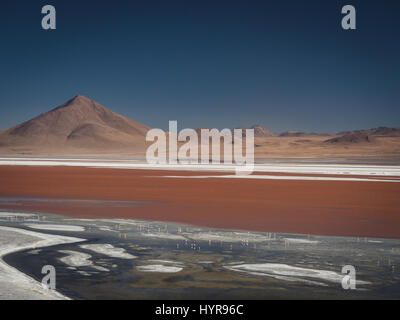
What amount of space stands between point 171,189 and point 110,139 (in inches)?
5976

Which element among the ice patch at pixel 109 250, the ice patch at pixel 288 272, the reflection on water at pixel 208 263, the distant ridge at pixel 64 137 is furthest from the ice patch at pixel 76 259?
the distant ridge at pixel 64 137

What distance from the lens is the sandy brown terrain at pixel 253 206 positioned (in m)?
12.0

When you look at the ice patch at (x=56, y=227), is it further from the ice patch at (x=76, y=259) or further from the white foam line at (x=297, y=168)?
the white foam line at (x=297, y=168)

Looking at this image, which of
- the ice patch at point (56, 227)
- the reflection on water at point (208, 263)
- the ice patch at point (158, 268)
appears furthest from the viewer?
the ice patch at point (56, 227)

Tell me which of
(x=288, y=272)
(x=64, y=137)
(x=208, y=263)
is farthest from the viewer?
(x=64, y=137)

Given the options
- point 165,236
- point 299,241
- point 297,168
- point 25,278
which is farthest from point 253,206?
point 297,168

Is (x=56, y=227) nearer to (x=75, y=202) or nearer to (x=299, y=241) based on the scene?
(x=75, y=202)

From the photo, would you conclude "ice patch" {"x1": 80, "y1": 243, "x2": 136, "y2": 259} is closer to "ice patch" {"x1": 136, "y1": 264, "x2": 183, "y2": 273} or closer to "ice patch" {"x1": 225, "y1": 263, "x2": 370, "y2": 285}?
"ice patch" {"x1": 136, "y1": 264, "x2": 183, "y2": 273}

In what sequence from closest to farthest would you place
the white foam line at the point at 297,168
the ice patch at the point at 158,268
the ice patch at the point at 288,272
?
1. the ice patch at the point at 288,272
2. the ice patch at the point at 158,268
3. the white foam line at the point at 297,168

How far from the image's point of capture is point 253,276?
702 cm

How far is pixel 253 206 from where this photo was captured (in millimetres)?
15656
